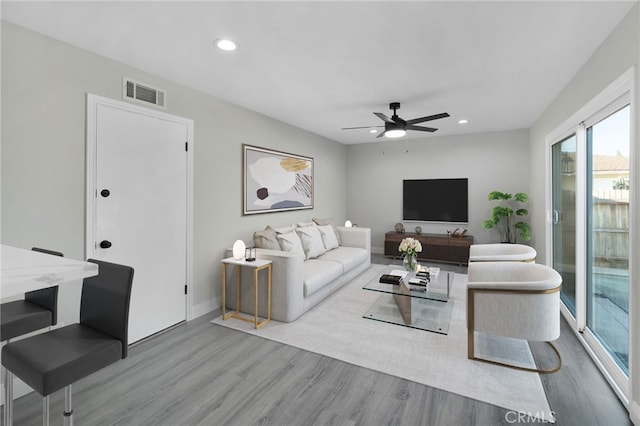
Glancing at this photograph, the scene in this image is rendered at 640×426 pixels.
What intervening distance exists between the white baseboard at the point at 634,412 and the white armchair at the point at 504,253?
1636 mm

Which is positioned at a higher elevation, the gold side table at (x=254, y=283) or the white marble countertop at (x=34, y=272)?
the white marble countertop at (x=34, y=272)

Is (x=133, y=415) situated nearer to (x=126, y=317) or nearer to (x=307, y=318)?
(x=126, y=317)

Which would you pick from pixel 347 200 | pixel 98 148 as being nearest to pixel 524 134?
pixel 347 200

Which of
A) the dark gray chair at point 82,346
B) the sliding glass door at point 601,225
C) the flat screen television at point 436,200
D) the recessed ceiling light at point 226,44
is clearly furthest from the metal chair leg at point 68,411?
the flat screen television at point 436,200

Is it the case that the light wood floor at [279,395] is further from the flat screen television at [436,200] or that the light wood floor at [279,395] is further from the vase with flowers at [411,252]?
the flat screen television at [436,200]

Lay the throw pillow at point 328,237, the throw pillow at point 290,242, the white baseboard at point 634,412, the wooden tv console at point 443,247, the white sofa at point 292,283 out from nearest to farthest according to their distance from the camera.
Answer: the white baseboard at point 634,412 < the white sofa at point 292,283 < the throw pillow at point 290,242 < the throw pillow at point 328,237 < the wooden tv console at point 443,247

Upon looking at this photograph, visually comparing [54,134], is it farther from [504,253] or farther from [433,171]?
[433,171]

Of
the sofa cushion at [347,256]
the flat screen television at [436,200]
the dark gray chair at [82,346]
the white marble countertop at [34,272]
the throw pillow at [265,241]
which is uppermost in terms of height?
the flat screen television at [436,200]

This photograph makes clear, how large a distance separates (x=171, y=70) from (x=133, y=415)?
280 cm

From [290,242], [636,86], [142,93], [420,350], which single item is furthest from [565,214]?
[142,93]

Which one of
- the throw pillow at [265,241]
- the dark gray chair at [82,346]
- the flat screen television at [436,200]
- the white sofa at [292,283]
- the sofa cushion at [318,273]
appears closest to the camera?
the dark gray chair at [82,346]

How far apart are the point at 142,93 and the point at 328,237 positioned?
327 cm

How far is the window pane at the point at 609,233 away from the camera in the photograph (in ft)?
7.79

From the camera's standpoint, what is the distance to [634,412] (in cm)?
191
